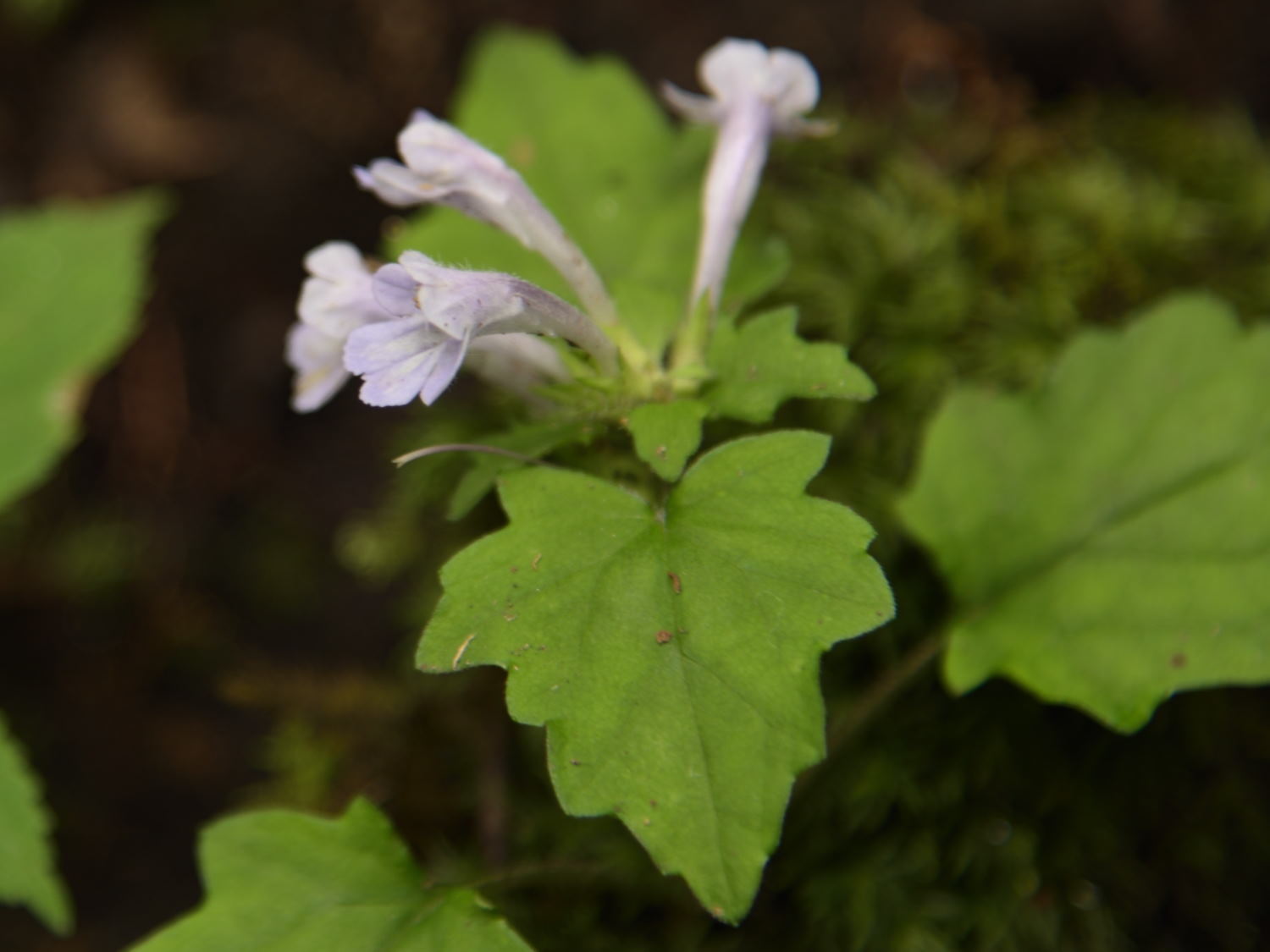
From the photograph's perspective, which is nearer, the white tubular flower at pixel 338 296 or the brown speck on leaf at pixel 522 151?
the white tubular flower at pixel 338 296

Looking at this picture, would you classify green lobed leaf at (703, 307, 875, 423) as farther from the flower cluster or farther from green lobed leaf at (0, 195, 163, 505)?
green lobed leaf at (0, 195, 163, 505)

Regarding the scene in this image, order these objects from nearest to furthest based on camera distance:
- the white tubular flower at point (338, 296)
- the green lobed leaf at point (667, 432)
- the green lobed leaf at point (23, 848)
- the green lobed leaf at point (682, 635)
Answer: the green lobed leaf at point (682, 635) → the green lobed leaf at point (667, 432) → the white tubular flower at point (338, 296) → the green lobed leaf at point (23, 848)

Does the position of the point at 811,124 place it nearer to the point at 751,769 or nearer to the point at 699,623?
the point at 699,623

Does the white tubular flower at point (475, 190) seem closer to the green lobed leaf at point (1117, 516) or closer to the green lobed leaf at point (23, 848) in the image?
the green lobed leaf at point (1117, 516)

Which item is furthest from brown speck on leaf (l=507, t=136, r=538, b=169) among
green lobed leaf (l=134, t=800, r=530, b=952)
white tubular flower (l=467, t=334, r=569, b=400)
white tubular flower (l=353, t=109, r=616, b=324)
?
green lobed leaf (l=134, t=800, r=530, b=952)

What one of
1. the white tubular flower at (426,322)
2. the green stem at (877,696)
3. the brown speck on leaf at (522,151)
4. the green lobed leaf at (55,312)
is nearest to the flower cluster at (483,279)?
the white tubular flower at (426,322)

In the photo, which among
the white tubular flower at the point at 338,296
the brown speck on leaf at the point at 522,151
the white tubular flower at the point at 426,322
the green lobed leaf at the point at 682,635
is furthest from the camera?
the brown speck on leaf at the point at 522,151

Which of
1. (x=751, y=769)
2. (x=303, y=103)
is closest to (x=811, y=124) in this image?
(x=751, y=769)

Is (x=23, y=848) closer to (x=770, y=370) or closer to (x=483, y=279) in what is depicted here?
(x=483, y=279)
